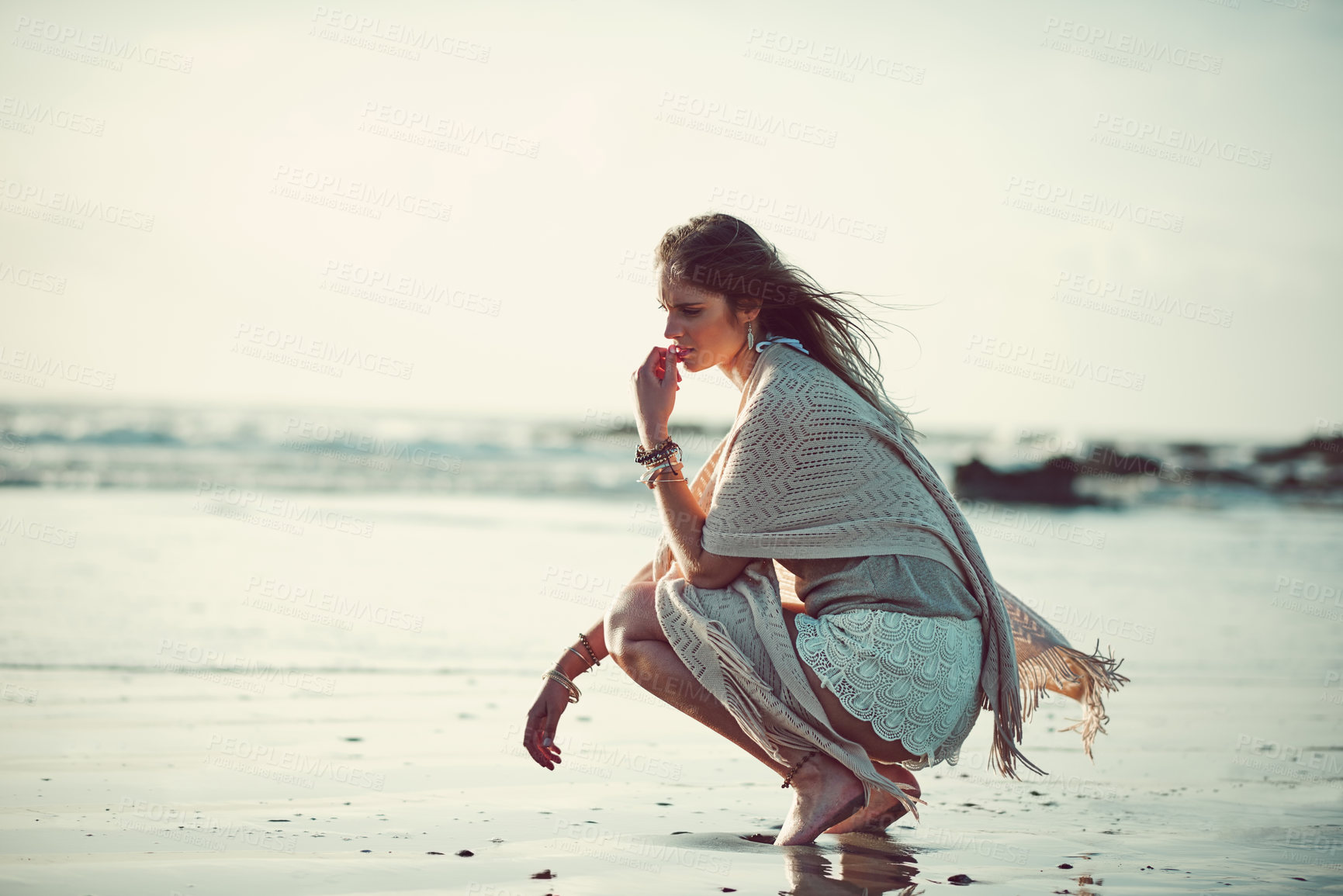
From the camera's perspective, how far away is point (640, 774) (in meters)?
3.84

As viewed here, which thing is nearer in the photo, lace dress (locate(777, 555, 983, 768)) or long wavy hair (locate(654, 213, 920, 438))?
lace dress (locate(777, 555, 983, 768))

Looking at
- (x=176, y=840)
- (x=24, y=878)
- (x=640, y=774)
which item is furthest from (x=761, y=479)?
(x=24, y=878)

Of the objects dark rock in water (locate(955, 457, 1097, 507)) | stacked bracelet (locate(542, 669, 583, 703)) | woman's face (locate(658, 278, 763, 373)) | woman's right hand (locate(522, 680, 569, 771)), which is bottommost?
woman's right hand (locate(522, 680, 569, 771))

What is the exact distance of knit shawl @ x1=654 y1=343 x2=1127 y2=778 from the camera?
116 inches

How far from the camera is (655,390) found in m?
3.13

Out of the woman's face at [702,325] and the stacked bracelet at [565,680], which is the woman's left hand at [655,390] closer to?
the woman's face at [702,325]

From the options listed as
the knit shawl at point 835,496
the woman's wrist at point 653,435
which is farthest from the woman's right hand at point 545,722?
the woman's wrist at point 653,435

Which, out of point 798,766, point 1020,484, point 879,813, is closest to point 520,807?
point 798,766

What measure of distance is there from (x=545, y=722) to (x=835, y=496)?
947 mm

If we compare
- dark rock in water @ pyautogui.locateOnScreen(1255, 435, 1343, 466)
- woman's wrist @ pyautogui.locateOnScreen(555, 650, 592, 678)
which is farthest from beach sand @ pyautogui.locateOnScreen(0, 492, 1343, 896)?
dark rock in water @ pyautogui.locateOnScreen(1255, 435, 1343, 466)

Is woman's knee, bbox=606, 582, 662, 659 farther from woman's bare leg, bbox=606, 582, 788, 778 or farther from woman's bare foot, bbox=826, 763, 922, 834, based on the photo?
woman's bare foot, bbox=826, 763, 922, 834

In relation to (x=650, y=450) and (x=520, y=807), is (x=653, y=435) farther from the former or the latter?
(x=520, y=807)

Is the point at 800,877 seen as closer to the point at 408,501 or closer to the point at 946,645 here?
the point at 946,645

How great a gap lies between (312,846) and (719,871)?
972 mm
